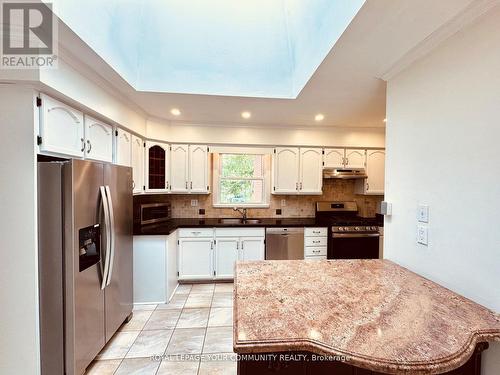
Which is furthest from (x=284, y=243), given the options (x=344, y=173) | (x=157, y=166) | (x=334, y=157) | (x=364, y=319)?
(x=364, y=319)

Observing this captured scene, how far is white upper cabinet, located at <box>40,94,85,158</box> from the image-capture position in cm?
160

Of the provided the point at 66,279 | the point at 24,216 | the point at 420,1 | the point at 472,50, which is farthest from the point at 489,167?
the point at 24,216

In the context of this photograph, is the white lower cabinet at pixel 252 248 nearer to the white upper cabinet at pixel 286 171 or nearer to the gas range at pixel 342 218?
the white upper cabinet at pixel 286 171

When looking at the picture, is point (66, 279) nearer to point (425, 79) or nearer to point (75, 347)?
point (75, 347)

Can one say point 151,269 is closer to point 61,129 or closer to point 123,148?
point 123,148

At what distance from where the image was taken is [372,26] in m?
1.36

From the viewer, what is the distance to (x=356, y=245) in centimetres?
342

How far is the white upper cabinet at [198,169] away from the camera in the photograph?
3.61 m

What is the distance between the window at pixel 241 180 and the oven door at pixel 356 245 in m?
1.30

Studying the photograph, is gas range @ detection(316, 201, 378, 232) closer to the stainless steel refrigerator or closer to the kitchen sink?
the kitchen sink

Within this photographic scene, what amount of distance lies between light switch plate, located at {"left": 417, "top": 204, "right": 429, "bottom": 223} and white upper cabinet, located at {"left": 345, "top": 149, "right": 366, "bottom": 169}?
228 centimetres

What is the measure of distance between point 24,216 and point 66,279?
0.50m

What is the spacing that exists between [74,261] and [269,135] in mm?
2910

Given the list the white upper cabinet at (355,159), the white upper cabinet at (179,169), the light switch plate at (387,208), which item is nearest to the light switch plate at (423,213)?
the light switch plate at (387,208)
